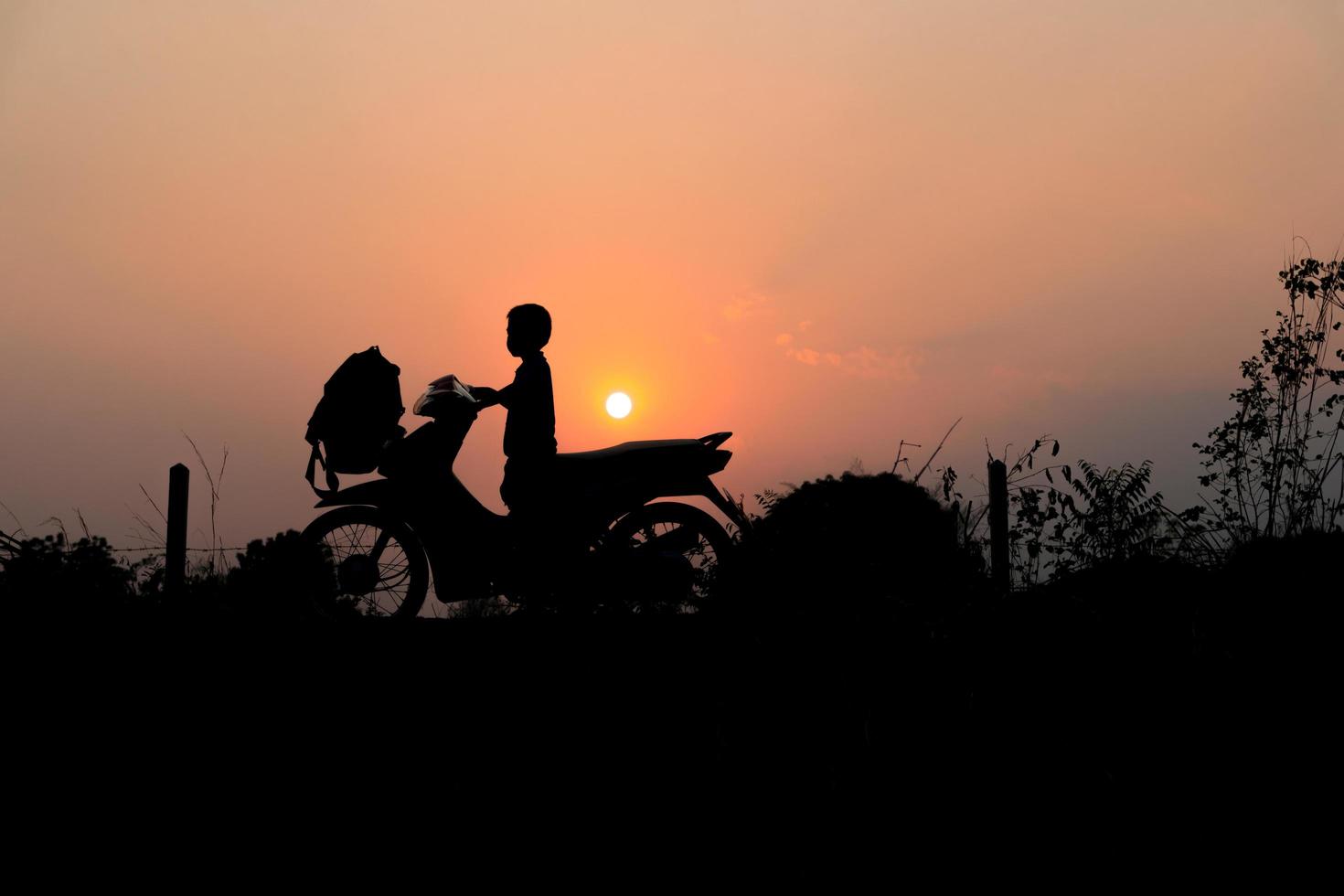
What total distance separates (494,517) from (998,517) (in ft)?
12.6

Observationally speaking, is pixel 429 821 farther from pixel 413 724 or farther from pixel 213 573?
pixel 213 573

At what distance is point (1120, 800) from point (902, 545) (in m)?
2.68

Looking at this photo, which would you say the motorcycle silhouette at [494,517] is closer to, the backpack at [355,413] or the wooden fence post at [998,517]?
the backpack at [355,413]

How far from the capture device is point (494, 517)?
6.39 meters

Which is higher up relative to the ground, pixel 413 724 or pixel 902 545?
pixel 902 545

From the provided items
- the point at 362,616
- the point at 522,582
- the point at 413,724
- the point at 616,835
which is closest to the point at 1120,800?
the point at 616,835

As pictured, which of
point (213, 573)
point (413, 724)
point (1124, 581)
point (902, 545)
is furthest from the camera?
point (213, 573)

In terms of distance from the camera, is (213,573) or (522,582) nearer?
(522,582)

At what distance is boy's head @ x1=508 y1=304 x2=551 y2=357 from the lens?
629 centimetres

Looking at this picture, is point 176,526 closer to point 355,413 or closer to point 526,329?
→ point 355,413

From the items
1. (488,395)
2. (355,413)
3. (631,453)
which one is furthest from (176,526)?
(631,453)

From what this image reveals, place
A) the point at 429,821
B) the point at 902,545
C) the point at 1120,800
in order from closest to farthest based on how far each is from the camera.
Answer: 1. the point at 1120,800
2. the point at 429,821
3. the point at 902,545

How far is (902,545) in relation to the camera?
5805 mm

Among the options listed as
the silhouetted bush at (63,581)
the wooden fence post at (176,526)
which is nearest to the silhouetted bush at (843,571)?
the silhouetted bush at (63,581)
